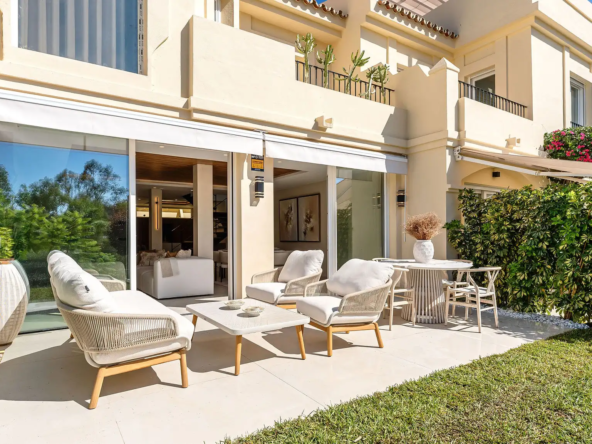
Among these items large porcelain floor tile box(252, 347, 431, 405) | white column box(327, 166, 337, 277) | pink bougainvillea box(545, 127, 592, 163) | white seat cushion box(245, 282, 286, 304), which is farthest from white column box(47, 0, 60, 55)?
pink bougainvillea box(545, 127, 592, 163)

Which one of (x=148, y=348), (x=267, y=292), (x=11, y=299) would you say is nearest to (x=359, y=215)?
(x=267, y=292)

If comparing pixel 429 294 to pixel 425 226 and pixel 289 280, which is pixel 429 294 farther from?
pixel 289 280

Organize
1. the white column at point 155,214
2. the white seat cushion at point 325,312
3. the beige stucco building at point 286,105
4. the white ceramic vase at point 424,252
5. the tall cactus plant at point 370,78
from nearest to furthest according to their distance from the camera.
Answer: the white seat cushion at point 325,312 → the beige stucco building at point 286,105 → the white ceramic vase at point 424,252 → the tall cactus plant at point 370,78 → the white column at point 155,214

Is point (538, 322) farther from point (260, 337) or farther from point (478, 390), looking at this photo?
point (260, 337)

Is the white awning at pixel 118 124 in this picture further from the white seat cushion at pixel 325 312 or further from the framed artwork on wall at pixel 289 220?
the framed artwork on wall at pixel 289 220

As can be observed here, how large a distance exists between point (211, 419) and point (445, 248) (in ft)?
21.9

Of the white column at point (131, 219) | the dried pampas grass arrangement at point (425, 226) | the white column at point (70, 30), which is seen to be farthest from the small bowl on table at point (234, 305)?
the white column at point (70, 30)

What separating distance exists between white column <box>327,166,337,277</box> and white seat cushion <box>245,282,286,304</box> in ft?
7.83

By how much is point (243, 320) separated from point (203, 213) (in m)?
5.48

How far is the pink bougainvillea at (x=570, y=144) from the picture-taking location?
1023 cm

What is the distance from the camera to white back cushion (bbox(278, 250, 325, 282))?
6477 millimetres

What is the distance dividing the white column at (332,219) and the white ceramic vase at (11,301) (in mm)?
5578

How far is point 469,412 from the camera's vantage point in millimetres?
3162

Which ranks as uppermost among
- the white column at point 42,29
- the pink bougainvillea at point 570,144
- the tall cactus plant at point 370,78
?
the tall cactus plant at point 370,78
